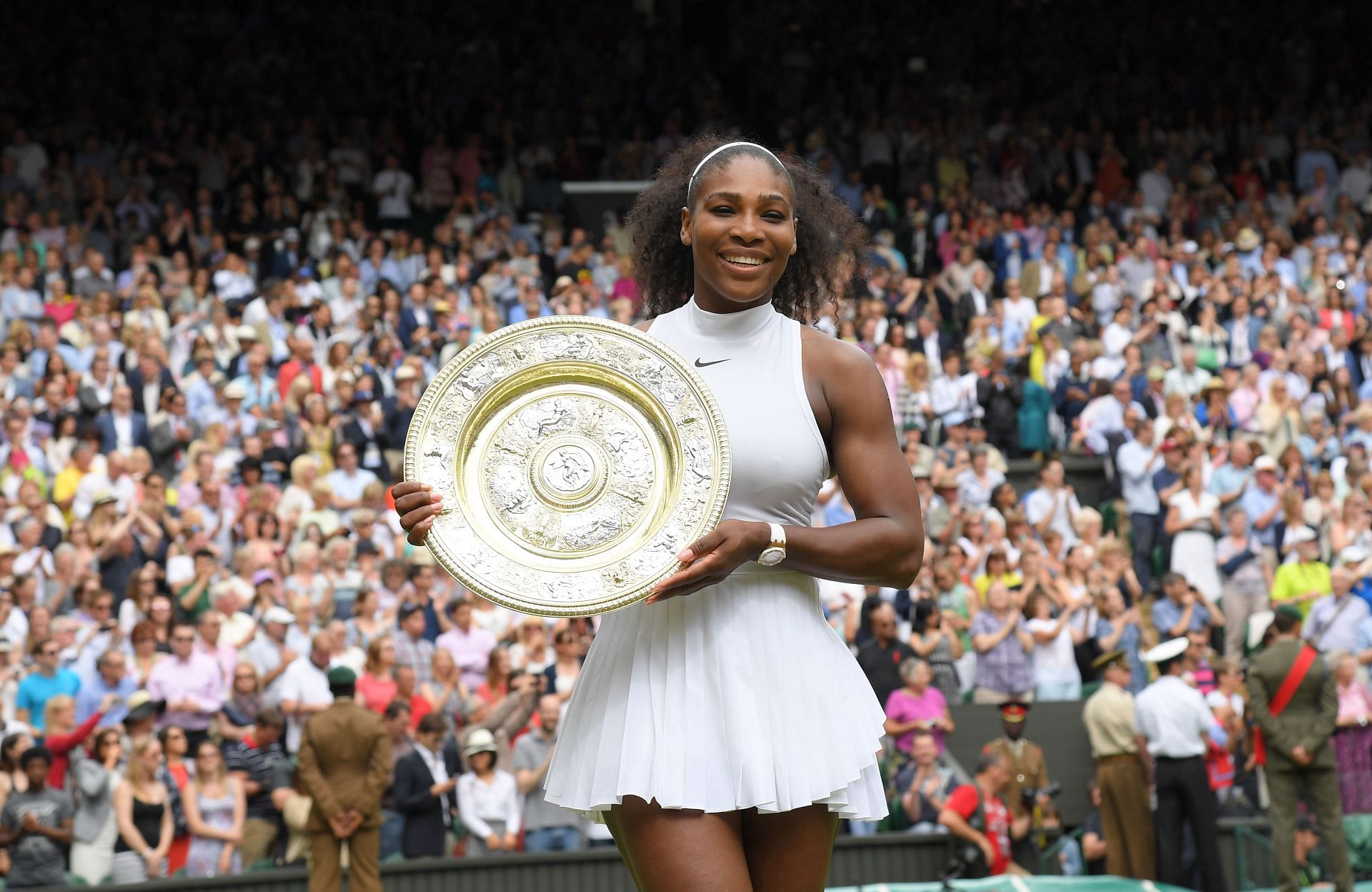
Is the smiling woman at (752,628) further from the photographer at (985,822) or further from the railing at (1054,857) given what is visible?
the railing at (1054,857)

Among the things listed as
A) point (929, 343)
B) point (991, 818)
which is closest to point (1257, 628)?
point (991, 818)

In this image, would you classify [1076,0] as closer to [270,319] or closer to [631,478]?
[270,319]

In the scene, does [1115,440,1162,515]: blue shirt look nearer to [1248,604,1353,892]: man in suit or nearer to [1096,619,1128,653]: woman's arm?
[1096,619,1128,653]: woman's arm

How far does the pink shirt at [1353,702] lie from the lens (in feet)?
41.1

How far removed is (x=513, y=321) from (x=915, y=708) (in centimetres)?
682

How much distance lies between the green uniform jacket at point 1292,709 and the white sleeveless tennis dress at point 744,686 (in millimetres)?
8653

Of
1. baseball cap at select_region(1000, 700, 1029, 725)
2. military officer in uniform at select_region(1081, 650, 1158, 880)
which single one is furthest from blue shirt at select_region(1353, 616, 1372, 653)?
baseball cap at select_region(1000, 700, 1029, 725)

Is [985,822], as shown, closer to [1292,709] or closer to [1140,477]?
[1292,709]

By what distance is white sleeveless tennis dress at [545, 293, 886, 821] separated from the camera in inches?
128

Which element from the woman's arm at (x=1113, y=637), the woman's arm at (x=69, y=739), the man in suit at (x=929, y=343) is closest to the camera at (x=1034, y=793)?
the woman's arm at (x=1113, y=637)

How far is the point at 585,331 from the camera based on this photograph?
329cm

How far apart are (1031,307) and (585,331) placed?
51.3ft

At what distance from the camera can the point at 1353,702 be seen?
12.6 metres

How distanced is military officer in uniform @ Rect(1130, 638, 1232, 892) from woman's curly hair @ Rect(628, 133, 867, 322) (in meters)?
8.60
